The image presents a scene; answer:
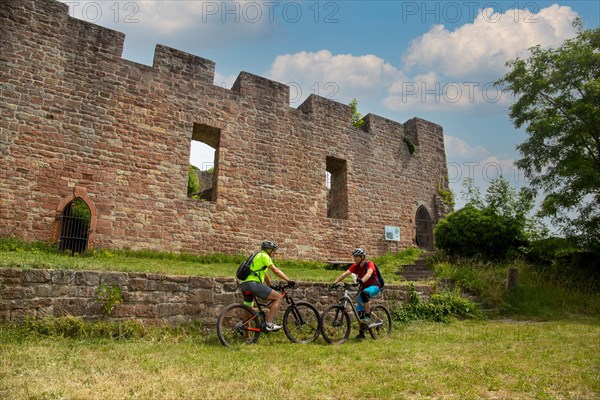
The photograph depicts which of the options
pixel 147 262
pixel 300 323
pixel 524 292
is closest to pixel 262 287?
pixel 300 323

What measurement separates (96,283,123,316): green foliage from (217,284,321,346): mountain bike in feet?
4.71

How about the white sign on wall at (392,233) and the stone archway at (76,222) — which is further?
the white sign on wall at (392,233)

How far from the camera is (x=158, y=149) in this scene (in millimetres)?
11250

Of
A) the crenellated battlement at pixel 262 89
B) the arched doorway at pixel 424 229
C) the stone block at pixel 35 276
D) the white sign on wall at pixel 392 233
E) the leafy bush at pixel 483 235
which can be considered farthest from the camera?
the arched doorway at pixel 424 229

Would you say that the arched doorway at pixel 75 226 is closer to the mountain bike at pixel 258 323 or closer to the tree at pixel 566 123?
the mountain bike at pixel 258 323

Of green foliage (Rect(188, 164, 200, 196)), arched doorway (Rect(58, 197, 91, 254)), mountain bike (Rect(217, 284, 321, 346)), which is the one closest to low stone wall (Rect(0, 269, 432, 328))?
mountain bike (Rect(217, 284, 321, 346))

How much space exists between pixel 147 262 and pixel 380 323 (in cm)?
527

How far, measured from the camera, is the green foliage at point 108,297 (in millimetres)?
5734

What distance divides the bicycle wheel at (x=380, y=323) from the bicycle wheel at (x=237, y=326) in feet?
6.72

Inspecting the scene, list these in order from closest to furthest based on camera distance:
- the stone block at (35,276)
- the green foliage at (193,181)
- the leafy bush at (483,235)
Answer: the stone block at (35,276), the leafy bush at (483,235), the green foliage at (193,181)

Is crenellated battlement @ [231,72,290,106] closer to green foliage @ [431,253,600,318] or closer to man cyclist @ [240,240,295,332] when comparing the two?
green foliage @ [431,253,600,318]

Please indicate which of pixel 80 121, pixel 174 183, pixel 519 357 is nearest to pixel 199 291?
pixel 519 357

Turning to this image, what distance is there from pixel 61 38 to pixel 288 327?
915cm

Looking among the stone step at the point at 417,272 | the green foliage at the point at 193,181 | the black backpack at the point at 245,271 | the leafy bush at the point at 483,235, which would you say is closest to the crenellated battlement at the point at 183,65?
the green foliage at the point at 193,181
